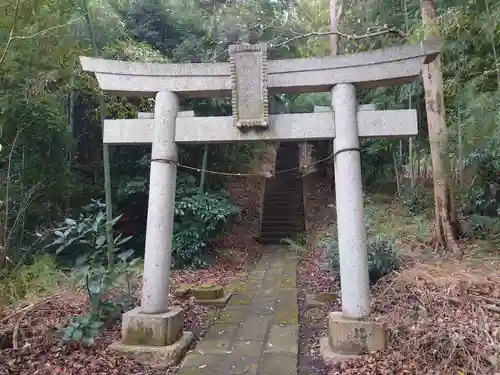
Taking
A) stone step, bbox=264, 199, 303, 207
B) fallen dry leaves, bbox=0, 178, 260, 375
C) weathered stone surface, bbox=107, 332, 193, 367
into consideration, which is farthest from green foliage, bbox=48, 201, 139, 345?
stone step, bbox=264, 199, 303, 207

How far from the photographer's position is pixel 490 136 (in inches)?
284

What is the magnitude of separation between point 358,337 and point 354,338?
38 mm

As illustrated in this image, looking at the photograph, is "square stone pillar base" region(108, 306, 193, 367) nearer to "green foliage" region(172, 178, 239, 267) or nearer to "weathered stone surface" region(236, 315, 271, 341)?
"weathered stone surface" region(236, 315, 271, 341)

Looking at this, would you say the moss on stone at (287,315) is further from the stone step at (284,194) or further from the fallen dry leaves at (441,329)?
the stone step at (284,194)

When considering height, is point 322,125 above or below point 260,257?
above

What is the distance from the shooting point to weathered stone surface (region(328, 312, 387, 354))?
3.91m

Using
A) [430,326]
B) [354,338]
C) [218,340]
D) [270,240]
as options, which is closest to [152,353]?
[218,340]

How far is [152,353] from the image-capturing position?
13.3ft

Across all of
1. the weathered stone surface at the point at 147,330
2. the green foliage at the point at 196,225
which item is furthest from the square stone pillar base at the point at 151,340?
the green foliage at the point at 196,225

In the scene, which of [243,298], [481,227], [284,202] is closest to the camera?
[243,298]

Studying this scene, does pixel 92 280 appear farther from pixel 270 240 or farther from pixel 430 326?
pixel 270 240

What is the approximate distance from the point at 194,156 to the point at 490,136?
6177mm

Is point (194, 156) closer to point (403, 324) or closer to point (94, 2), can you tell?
point (94, 2)

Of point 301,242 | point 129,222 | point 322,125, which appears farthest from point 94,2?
point 301,242
